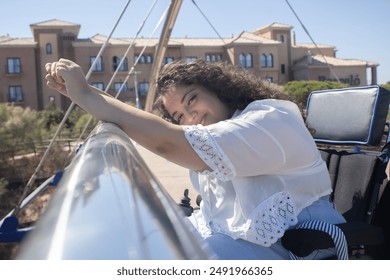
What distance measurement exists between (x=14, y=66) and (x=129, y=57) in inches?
232

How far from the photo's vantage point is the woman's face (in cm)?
118

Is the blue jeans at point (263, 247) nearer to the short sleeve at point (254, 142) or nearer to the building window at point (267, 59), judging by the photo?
the short sleeve at point (254, 142)

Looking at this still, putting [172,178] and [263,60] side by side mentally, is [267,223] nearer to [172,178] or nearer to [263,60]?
[172,178]

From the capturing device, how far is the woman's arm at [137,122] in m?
0.93

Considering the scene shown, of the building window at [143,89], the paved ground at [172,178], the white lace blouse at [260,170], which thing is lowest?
the building window at [143,89]

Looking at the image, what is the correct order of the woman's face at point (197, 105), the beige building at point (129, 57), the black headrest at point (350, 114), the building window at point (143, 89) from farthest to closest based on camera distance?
the building window at point (143, 89) → the beige building at point (129, 57) → the black headrest at point (350, 114) → the woman's face at point (197, 105)

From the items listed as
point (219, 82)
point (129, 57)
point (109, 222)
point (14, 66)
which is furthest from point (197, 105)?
point (14, 66)

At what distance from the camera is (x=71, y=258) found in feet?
1.32

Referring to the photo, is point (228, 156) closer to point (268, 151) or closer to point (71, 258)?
point (268, 151)

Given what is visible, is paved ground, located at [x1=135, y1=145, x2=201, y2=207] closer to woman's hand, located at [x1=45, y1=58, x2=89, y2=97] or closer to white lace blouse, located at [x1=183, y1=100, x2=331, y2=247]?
white lace blouse, located at [x1=183, y1=100, x2=331, y2=247]

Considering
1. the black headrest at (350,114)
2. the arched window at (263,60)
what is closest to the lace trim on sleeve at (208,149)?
the black headrest at (350,114)

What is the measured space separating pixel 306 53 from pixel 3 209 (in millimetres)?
23103
